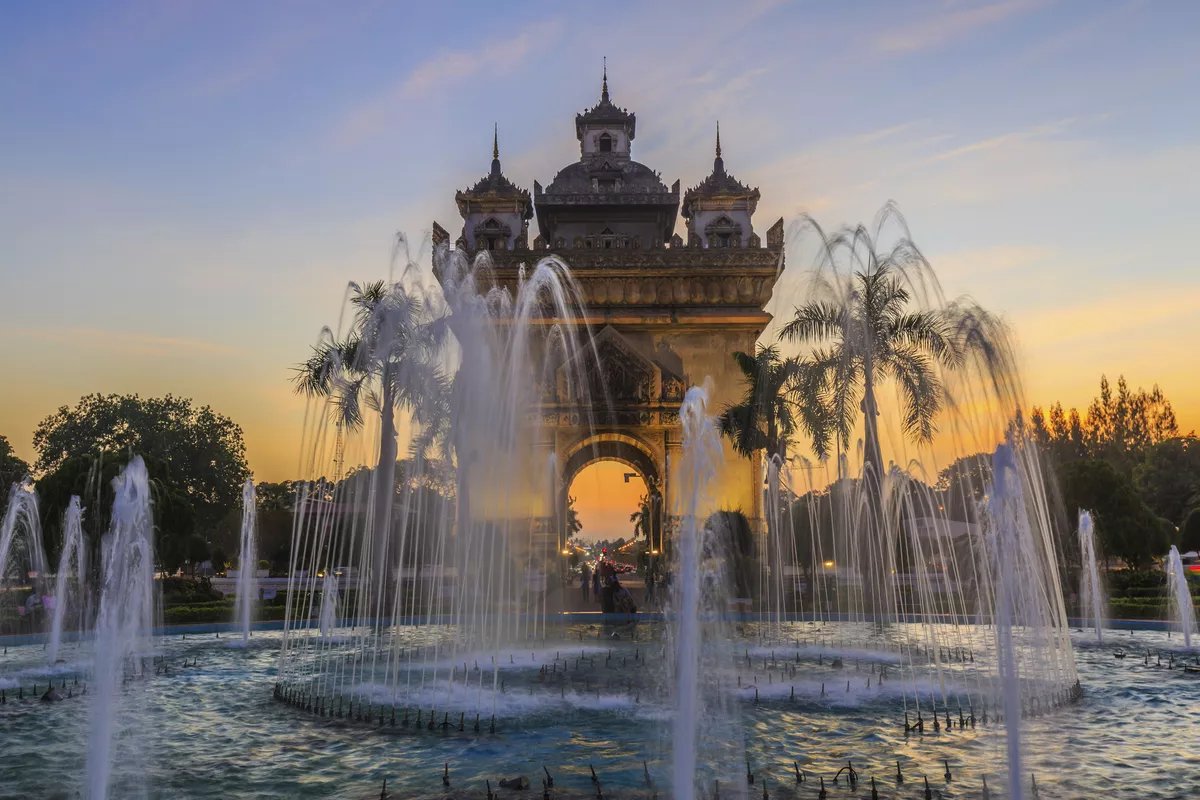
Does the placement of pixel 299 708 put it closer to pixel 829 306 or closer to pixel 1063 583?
pixel 829 306

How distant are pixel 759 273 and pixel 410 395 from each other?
18854 millimetres

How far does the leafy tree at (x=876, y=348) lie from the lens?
2314cm

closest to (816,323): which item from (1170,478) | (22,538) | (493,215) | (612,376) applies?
(612,376)

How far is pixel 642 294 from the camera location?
3581 centimetres

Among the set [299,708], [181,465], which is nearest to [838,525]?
[299,708]

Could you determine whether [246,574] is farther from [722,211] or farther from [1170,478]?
[1170,478]

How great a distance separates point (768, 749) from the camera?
9.33 metres

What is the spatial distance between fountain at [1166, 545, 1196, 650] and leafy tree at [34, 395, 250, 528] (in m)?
48.0

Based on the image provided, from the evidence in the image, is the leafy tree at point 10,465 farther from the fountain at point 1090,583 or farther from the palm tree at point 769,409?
the fountain at point 1090,583

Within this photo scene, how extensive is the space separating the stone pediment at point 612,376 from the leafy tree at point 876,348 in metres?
9.25

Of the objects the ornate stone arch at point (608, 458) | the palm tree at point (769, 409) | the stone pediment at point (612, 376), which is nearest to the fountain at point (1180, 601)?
the palm tree at point (769, 409)

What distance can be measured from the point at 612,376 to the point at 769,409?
7.44 m

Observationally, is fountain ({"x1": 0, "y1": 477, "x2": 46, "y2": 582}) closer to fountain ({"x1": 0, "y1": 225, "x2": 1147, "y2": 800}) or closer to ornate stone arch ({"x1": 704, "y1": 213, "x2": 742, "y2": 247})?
fountain ({"x1": 0, "y1": 225, "x2": 1147, "y2": 800})

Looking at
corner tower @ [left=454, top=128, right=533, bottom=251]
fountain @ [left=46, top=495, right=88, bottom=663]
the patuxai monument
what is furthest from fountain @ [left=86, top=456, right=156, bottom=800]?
corner tower @ [left=454, top=128, right=533, bottom=251]
